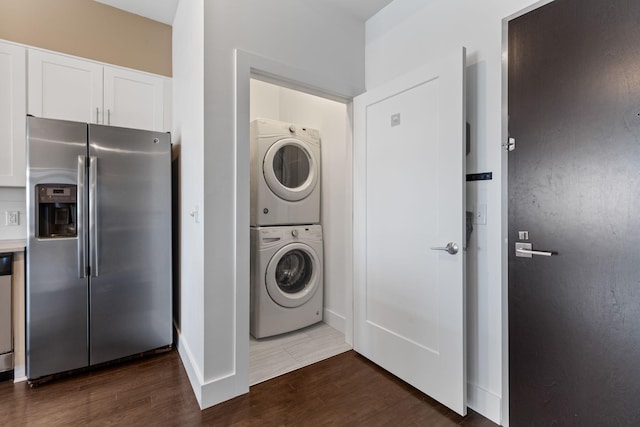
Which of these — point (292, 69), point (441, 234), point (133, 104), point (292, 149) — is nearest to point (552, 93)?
point (441, 234)

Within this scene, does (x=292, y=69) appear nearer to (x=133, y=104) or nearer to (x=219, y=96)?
(x=219, y=96)

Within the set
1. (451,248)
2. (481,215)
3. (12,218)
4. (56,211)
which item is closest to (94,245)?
(56,211)

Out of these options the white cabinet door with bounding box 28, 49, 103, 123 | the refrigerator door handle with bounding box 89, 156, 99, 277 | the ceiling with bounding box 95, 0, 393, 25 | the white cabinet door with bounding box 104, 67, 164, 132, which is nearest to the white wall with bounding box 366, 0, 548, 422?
the ceiling with bounding box 95, 0, 393, 25

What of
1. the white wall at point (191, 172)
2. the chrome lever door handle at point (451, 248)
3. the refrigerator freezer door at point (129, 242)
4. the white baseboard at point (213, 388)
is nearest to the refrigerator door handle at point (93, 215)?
the refrigerator freezer door at point (129, 242)

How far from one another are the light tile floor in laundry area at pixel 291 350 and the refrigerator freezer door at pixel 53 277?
1.19m

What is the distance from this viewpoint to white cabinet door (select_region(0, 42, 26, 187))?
2017 mm

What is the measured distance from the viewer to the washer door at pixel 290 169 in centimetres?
260

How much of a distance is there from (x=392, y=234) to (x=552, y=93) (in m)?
1.11

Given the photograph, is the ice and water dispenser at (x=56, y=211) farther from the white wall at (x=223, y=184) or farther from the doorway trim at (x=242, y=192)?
the doorway trim at (x=242, y=192)

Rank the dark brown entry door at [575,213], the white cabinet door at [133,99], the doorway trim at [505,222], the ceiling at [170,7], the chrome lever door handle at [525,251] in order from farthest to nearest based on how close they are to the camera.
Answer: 1. the white cabinet door at [133,99]
2. the ceiling at [170,7]
3. the doorway trim at [505,222]
4. the chrome lever door handle at [525,251]
5. the dark brown entry door at [575,213]

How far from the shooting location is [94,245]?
6.60 ft

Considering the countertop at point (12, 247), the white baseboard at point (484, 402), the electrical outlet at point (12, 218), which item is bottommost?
the white baseboard at point (484, 402)

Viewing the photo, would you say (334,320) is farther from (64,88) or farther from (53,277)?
(64,88)

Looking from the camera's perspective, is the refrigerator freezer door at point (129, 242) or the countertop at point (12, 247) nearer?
the countertop at point (12, 247)
